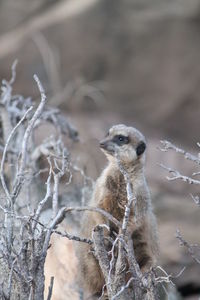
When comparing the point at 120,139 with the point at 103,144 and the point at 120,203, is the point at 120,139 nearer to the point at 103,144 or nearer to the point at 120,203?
the point at 103,144

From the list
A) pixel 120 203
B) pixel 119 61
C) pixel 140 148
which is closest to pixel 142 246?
pixel 120 203

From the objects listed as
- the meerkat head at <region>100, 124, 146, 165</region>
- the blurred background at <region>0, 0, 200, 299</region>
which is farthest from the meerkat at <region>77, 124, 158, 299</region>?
the blurred background at <region>0, 0, 200, 299</region>

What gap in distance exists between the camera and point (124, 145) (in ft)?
17.2

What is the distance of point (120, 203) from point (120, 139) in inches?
15.8

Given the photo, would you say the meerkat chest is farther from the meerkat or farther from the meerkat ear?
the meerkat ear

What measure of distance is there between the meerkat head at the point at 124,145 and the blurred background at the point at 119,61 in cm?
547

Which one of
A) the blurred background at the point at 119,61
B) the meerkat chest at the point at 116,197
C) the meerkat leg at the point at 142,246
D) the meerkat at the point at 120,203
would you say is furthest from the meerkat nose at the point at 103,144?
the blurred background at the point at 119,61

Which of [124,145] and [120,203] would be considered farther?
[124,145]

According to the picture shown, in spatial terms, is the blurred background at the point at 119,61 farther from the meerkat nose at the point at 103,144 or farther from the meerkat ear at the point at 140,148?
the meerkat nose at the point at 103,144

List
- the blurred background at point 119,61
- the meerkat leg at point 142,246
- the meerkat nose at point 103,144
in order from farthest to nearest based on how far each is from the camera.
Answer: the blurred background at point 119,61 < the meerkat leg at point 142,246 < the meerkat nose at point 103,144

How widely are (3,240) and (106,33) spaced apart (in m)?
7.53

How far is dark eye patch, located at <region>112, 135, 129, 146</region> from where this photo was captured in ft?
17.0

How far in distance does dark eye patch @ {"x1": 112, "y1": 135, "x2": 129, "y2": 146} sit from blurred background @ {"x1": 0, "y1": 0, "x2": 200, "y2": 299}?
18.1 ft

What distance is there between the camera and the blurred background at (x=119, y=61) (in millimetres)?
11094
